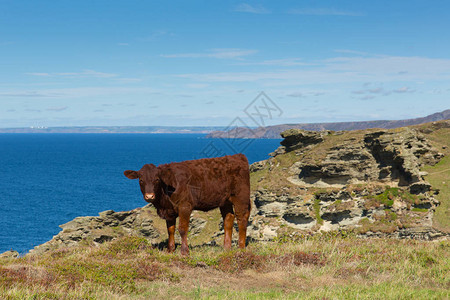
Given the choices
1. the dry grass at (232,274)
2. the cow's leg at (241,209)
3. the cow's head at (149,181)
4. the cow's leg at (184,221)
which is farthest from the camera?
the cow's leg at (241,209)

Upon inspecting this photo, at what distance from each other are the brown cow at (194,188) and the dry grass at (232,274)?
1.36 meters

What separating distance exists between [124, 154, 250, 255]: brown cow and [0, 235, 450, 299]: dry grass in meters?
1.36

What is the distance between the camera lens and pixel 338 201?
149 feet

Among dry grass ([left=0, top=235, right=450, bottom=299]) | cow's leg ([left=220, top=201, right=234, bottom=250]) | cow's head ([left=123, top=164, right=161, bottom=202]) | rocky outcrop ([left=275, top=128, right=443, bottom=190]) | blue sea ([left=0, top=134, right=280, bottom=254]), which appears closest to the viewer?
dry grass ([left=0, top=235, right=450, bottom=299])

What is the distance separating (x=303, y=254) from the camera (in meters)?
13.8

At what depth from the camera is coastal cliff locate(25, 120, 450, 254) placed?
4084cm

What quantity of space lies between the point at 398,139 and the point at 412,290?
43.1 metres

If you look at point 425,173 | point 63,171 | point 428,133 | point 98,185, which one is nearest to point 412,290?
point 425,173

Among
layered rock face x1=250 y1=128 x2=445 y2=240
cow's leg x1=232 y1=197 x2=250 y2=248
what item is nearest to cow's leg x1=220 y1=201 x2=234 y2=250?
cow's leg x1=232 y1=197 x2=250 y2=248

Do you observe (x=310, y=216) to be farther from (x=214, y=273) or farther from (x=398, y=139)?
(x=214, y=273)

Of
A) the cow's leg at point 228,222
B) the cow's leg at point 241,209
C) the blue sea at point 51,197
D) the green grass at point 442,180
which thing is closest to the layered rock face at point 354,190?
the green grass at point 442,180

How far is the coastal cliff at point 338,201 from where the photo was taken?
4084cm

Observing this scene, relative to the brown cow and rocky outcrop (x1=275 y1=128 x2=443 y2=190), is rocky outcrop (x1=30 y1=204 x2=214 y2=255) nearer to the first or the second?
rocky outcrop (x1=275 y1=128 x2=443 y2=190)

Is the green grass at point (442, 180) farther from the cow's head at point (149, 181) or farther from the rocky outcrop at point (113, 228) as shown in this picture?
the cow's head at point (149, 181)
